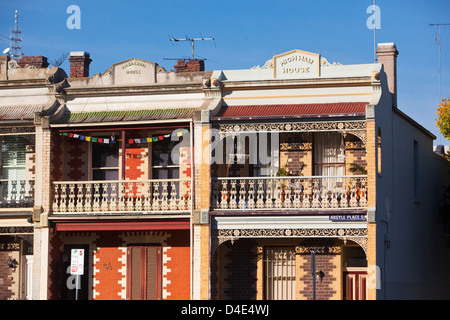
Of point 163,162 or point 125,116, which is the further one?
point 163,162

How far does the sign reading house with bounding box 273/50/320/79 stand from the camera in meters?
32.2

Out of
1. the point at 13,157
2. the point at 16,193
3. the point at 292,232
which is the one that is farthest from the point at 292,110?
the point at 13,157

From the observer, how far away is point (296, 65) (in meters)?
32.4

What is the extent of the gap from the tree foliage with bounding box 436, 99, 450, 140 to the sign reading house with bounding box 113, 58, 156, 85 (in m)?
13.7

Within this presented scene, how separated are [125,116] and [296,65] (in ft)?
17.2

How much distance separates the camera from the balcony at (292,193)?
30.9 meters

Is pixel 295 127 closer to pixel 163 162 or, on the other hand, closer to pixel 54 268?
pixel 163 162

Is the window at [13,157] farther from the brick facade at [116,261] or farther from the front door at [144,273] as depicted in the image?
the front door at [144,273]

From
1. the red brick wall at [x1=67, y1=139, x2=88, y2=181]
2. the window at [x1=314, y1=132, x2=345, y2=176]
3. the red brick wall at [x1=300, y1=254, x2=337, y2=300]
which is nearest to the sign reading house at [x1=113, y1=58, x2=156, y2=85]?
the red brick wall at [x1=67, y1=139, x2=88, y2=181]

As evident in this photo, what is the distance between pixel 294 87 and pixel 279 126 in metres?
1.71

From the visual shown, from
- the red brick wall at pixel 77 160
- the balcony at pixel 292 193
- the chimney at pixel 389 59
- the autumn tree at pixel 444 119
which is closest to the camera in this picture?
the balcony at pixel 292 193

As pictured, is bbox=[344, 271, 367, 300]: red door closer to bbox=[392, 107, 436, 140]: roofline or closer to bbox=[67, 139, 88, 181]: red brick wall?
bbox=[392, 107, 436, 140]: roofline

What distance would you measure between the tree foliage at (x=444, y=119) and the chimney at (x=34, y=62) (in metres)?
15.7

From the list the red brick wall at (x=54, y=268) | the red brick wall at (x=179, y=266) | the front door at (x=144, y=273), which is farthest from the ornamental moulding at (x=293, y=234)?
the red brick wall at (x=54, y=268)
